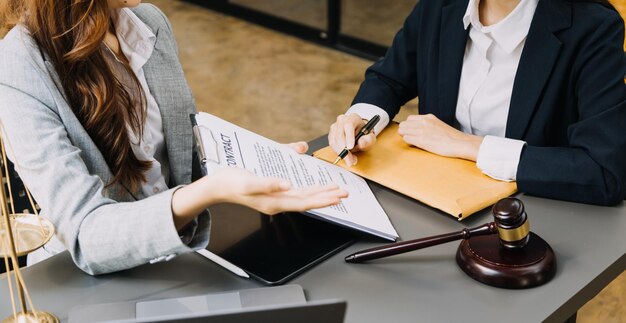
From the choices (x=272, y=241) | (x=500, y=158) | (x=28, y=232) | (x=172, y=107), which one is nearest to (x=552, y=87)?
(x=500, y=158)

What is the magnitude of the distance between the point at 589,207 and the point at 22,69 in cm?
106

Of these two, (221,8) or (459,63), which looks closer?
(459,63)

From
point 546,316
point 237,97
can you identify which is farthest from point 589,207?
point 237,97

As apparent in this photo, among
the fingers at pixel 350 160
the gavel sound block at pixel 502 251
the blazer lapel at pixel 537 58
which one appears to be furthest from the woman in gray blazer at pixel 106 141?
the blazer lapel at pixel 537 58

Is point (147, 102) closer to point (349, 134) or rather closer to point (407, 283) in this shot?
point (349, 134)

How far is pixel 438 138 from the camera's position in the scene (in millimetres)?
1535

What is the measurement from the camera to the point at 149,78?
1.54 metres

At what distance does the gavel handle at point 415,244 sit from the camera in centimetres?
121

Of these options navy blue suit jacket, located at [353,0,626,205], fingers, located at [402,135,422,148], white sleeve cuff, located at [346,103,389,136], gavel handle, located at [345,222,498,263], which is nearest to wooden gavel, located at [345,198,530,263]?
gavel handle, located at [345,222,498,263]

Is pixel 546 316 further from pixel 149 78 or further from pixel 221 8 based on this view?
pixel 221 8

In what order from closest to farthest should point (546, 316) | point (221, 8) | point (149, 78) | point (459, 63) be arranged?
point (546, 316) → point (149, 78) → point (459, 63) → point (221, 8)

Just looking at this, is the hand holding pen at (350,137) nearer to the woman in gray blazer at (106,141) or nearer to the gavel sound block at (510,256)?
the woman in gray blazer at (106,141)

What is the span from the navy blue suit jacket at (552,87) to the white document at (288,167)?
12.2 inches

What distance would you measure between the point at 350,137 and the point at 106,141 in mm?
489
